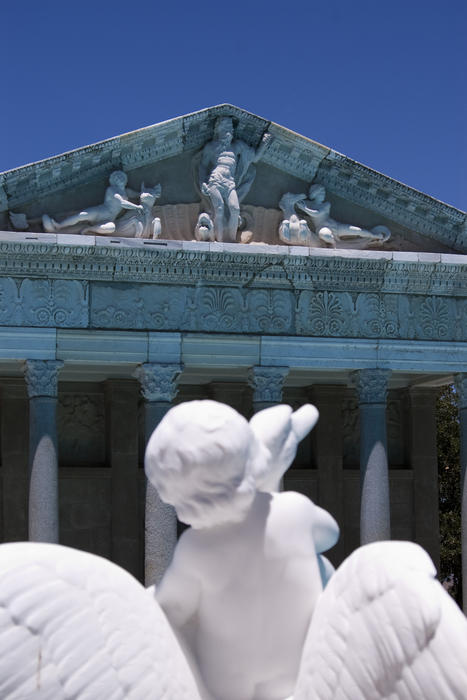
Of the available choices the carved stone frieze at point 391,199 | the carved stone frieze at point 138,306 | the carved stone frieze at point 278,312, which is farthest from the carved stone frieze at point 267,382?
the carved stone frieze at point 391,199

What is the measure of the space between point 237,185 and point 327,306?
9.37ft

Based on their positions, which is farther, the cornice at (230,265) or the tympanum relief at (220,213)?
the tympanum relief at (220,213)

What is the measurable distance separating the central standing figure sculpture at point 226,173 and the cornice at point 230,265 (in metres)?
0.61

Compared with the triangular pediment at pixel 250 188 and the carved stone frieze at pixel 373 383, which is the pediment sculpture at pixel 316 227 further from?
the carved stone frieze at pixel 373 383

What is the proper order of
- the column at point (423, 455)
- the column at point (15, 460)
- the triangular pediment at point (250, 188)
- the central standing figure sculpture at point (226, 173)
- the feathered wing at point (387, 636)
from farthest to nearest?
1. the column at point (423, 455)
2. the column at point (15, 460)
3. the central standing figure sculpture at point (226, 173)
4. the triangular pediment at point (250, 188)
5. the feathered wing at point (387, 636)

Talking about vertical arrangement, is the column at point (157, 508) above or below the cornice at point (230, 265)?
below

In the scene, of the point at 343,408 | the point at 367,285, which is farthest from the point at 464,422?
the point at 343,408

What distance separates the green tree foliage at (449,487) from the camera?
41.0 metres

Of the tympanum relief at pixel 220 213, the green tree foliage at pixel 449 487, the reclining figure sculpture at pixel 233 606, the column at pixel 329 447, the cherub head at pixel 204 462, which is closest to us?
the reclining figure sculpture at pixel 233 606

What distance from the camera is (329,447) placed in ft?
87.0

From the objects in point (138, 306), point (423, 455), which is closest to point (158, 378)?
point (138, 306)

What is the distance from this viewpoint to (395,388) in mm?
27188

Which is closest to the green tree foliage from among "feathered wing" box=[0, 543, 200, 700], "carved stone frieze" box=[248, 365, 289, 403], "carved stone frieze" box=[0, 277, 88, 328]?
"carved stone frieze" box=[248, 365, 289, 403]

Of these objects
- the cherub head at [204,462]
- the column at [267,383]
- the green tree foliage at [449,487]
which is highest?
the column at [267,383]
